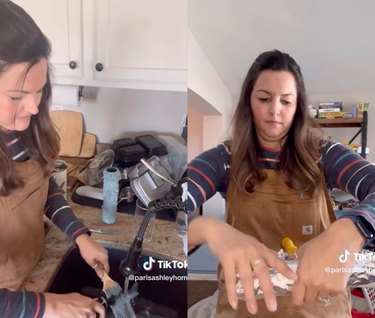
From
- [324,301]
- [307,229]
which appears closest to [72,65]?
[307,229]

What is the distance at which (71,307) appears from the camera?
24.4 inches

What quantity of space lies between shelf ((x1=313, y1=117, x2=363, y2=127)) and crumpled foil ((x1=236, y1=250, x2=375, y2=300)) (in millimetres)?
233

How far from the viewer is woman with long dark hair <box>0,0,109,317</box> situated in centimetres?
56

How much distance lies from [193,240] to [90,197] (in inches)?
8.5

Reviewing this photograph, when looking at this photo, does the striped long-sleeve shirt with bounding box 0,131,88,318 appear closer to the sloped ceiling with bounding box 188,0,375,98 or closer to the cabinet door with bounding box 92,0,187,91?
the cabinet door with bounding box 92,0,187,91

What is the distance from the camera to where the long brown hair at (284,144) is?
2.12ft

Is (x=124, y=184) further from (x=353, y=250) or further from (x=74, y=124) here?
(x=353, y=250)

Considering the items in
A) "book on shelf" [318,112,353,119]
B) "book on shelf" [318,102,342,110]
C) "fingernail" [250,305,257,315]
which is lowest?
"fingernail" [250,305,257,315]

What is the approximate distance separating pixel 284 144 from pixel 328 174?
0.10 metres

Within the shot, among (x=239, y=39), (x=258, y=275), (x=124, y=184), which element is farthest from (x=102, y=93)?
(x=258, y=275)

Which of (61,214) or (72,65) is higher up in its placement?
(72,65)

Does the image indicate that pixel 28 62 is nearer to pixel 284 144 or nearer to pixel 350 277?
pixel 284 144

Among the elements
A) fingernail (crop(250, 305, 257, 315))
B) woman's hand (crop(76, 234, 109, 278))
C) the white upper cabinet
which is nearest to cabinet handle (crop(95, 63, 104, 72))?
the white upper cabinet

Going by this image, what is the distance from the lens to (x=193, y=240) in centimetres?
68
